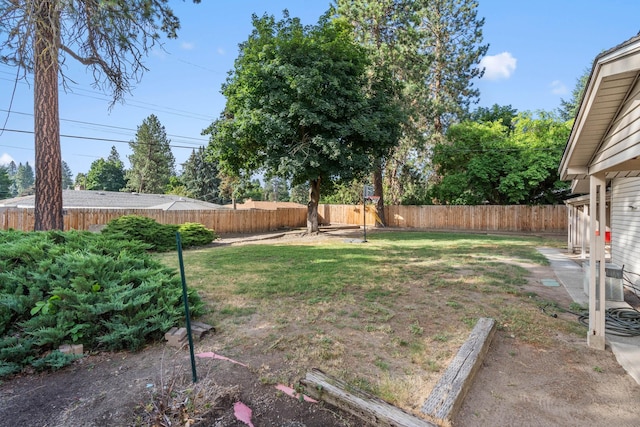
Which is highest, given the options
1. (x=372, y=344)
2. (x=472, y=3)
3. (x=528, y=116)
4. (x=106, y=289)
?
(x=472, y=3)

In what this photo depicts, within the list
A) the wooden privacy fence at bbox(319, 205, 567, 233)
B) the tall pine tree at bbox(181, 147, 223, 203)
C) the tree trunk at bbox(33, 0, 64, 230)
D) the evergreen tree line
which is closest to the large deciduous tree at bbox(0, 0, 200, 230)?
the tree trunk at bbox(33, 0, 64, 230)

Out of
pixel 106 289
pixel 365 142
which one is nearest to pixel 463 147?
pixel 365 142

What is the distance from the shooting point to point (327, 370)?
2.79m

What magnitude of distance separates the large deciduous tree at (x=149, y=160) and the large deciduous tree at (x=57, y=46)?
32.0 metres

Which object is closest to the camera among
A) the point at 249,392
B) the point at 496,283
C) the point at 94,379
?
the point at 249,392

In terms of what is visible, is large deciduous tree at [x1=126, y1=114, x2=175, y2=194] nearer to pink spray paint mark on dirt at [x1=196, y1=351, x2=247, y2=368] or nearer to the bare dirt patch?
the bare dirt patch

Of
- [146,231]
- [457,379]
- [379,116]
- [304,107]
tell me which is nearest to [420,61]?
[379,116]

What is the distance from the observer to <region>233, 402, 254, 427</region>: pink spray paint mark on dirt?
2.14 m

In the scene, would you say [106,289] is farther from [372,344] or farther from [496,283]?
[496,283]

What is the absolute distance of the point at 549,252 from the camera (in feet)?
32.6

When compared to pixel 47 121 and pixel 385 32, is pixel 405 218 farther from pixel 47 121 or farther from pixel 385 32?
pixel 47 121

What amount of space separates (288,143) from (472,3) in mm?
16553

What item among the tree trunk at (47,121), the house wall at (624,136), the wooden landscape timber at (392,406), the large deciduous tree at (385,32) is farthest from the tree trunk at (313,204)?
the wooden landscape timber at (392,406)

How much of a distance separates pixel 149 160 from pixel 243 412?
40675mm
